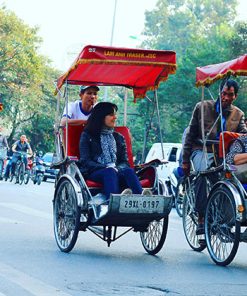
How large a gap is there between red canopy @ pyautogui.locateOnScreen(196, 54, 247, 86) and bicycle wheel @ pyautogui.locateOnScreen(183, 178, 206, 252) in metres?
1.39

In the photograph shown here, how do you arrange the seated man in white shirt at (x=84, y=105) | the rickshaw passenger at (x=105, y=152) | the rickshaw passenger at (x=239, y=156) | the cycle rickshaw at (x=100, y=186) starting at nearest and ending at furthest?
Answer: the rickshaw passenger at (x=239, y=156), the cycle rickshaw at (x=100, y=186), the rickshaw passenger at (x=105, y=152), the seated man in white shirt at (x=84, y=105)

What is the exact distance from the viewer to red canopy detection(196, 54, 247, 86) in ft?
31.5

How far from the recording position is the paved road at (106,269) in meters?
7.66

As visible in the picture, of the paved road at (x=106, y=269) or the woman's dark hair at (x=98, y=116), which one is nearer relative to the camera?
the paved road at (x=106, y=269)

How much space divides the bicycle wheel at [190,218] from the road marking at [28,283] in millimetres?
2905

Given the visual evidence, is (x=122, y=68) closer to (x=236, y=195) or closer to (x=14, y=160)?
(x=236, y=195)

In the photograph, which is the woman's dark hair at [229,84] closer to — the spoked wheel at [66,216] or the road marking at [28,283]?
the spoked wheel at [66,216]

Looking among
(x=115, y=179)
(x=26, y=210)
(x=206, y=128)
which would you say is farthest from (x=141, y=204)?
(x=26, y=210)

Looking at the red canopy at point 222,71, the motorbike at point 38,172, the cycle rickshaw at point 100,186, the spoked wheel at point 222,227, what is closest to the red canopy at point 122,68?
the cycle rickshaw at point 100,186

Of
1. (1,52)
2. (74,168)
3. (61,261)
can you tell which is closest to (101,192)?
(74,168)

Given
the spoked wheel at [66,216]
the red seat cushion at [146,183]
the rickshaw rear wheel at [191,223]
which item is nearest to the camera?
the spoked wheel at [66,216]

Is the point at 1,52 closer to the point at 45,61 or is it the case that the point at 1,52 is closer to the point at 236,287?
the point at 45,61

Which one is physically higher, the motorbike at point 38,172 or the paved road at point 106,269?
the motorbike at point 38,172

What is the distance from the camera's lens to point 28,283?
7.75 meters
